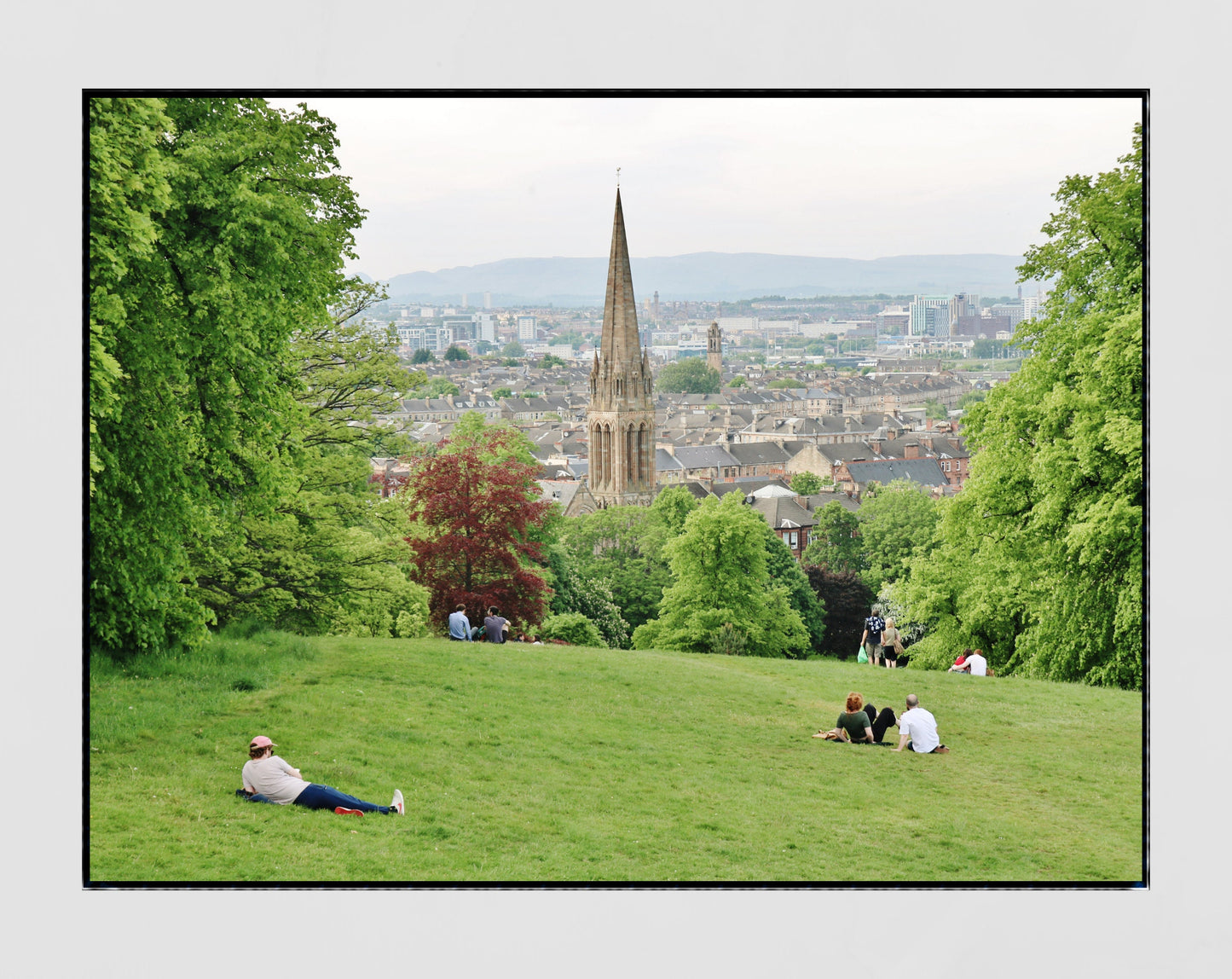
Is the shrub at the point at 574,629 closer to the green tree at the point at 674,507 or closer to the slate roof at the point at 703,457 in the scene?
the green tree at the point at 674,507

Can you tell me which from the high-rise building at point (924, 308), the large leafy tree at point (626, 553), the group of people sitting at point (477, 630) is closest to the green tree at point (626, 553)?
the large leafy tree at point (626, 553)

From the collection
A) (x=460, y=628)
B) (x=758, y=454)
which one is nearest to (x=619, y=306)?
(x=460, y=628)

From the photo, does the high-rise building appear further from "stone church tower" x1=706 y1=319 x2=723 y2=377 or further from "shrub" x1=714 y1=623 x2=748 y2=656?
"shrub" x1=714 y1=623 x2=748 y2=656

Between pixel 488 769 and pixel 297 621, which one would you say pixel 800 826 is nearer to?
pixel 488 769

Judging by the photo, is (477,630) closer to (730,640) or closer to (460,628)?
(460,628)

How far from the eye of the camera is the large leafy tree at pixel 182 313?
354 inches

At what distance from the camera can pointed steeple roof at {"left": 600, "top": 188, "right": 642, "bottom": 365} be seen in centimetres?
1260

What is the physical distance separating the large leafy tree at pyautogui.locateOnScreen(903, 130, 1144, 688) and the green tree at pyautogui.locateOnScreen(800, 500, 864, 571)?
492 cm

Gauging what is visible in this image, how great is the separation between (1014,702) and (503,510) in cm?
721

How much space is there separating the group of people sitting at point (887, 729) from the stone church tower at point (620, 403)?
208 inches

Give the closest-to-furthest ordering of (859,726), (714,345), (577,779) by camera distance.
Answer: (577,779) < (859,726) < (714,345)

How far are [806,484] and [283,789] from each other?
62.1 feet

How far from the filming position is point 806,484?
2662 centimetres

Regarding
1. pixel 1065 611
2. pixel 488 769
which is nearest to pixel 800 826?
pixel 488 769
